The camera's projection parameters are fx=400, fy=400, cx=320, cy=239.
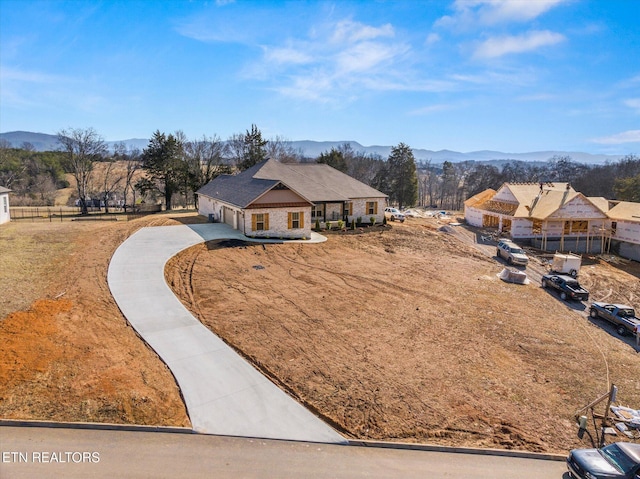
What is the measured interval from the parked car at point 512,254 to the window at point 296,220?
16.2 metres

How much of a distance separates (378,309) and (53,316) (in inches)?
533

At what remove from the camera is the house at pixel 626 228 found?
124 feet

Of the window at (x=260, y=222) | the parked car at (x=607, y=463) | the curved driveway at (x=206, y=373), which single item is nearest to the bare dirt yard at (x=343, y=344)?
the curved driveway at (x=206, y=373)

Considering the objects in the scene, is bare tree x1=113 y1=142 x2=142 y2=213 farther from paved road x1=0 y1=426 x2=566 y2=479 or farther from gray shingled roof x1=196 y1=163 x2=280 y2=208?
paved road x1=0 y1=426 x2=566 y2=479

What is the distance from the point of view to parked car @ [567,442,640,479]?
8500 millimetres

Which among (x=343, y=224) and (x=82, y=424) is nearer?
(x=82, y=424)

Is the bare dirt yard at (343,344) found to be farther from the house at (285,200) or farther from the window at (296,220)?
the window at (296,220)

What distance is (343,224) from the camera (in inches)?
1471

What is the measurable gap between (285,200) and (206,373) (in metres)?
20.6

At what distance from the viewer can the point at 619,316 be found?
19969 mm

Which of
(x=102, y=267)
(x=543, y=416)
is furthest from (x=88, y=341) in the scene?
(x=543, y=416)

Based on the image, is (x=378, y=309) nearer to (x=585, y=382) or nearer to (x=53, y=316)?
(x=585, y=382)

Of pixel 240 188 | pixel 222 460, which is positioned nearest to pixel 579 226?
pixel 240 188

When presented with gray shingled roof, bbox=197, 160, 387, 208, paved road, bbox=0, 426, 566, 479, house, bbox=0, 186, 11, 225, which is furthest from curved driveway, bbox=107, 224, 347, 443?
house, bbox=0, 186, 11, 225
